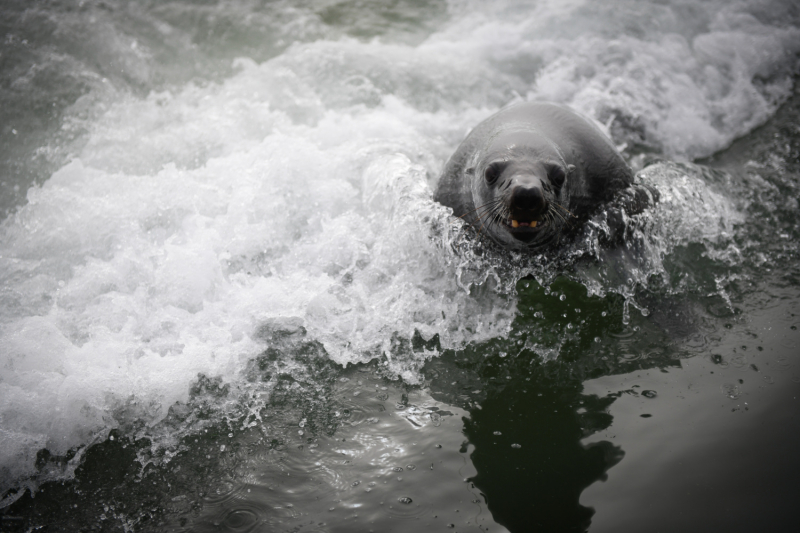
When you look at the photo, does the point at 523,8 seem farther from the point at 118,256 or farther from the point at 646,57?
the point at 118,256

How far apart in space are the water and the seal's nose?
28.9 inches

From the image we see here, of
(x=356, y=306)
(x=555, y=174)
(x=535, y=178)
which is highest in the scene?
(x=555, y=174)

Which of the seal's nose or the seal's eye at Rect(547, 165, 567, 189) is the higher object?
the seal's eye at Rect(547, 165, 567, 189)

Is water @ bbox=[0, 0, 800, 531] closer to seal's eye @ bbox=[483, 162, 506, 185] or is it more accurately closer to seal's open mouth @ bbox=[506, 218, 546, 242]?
seal's open mouth @ bbox=[506, 218, 546, 242]

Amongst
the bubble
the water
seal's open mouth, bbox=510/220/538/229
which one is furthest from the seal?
the bubble

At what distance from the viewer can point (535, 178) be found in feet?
9.59

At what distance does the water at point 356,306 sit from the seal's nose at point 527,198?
733 millimetres

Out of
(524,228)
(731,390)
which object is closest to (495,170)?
(524,228)

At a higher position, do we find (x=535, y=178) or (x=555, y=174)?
(x=555, y=174)

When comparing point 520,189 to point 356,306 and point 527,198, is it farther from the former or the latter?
point 356,306

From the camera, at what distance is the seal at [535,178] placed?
301cm

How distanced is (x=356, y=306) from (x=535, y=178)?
4.26 feet

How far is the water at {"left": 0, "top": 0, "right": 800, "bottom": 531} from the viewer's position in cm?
244

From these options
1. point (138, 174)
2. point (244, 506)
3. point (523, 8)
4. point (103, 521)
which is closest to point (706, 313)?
point (244, 506)
